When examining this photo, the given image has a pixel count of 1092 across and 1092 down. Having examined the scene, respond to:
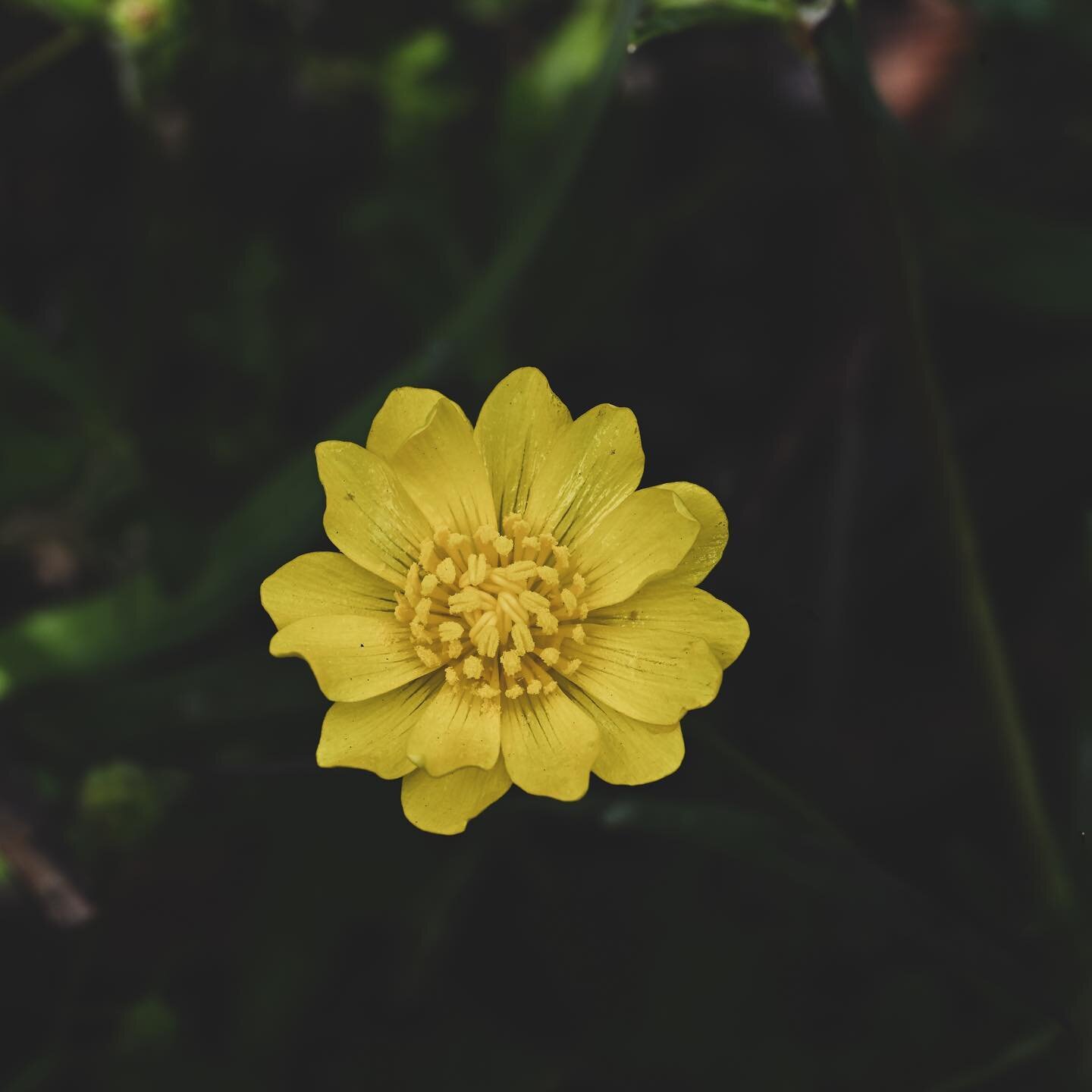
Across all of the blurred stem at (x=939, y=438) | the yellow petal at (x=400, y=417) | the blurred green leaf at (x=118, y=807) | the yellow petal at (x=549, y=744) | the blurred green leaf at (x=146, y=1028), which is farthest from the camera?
the blurred green leaf at (x=146, y=1028)

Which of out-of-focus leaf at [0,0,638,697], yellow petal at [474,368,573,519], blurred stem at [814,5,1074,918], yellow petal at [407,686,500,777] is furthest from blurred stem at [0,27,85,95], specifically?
yellow petal at [407,686,500,777]

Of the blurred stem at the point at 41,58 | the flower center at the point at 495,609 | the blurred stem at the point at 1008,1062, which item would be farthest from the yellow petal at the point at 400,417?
the blurred stem at the point at 41,58

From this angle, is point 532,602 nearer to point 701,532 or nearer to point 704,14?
point 701,532

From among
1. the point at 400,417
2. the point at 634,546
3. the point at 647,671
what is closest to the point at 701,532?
the point at 634,546

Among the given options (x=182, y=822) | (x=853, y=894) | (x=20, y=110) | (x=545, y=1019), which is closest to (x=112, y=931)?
(x=182, y=822)

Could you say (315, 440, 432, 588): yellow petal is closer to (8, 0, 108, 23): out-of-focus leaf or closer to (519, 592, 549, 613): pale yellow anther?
(519, 592, 549, 613): pale yellow anther

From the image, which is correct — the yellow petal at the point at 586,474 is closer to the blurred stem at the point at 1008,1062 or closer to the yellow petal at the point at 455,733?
the yellow petal at the point at 455,733

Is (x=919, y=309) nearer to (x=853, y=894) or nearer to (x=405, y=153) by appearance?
(x=853, y=894)
